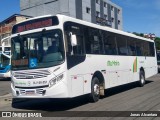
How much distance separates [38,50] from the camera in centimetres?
1018

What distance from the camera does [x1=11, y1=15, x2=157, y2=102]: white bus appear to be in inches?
387

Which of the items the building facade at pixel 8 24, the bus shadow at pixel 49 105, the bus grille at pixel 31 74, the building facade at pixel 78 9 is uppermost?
the building facade at pixel 78 9

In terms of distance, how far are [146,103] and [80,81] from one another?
100 inches

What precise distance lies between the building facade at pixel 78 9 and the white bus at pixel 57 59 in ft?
144

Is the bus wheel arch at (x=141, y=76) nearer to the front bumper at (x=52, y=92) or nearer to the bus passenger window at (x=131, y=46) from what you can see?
the bus passenger window at (x=131, y=46)

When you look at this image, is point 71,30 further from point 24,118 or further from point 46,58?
point 24,118

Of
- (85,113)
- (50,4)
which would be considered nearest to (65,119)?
(85,113)

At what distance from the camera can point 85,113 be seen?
30.6 feet

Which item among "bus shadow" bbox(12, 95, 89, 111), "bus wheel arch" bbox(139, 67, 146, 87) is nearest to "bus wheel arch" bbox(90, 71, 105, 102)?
"bus shadow" bbox(12, 95, 89, 111)

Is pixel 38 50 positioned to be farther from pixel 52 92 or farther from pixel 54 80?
pixel 52 92

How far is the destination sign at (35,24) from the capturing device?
10.2m

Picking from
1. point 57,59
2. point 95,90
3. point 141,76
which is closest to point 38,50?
point 57,59

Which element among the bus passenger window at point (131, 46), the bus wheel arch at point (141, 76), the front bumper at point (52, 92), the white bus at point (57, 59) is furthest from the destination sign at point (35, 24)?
the bus wheel arch at point (141, 76)

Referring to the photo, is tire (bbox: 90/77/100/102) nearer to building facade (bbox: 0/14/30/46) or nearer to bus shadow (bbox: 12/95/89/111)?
bus shadow (bbox: 12/95/89/111)
